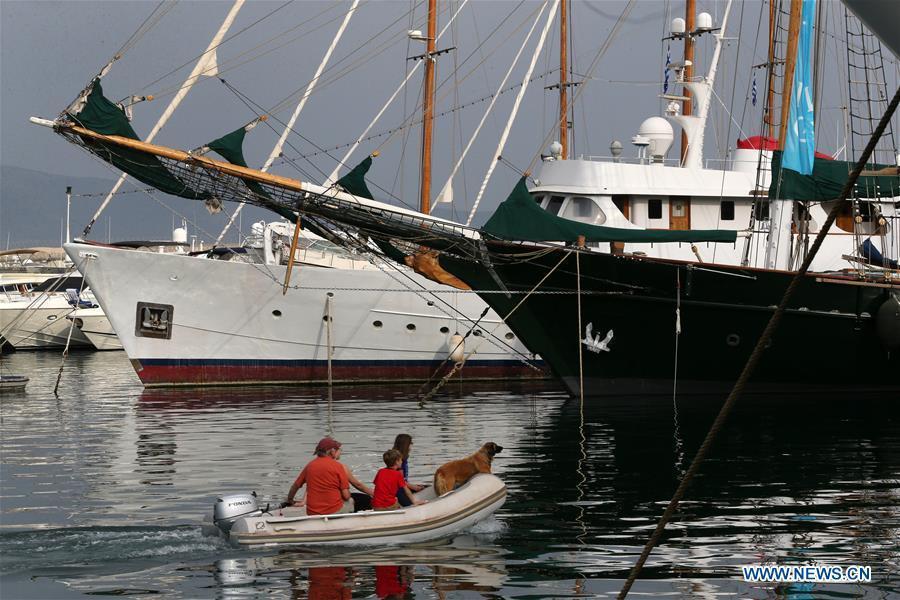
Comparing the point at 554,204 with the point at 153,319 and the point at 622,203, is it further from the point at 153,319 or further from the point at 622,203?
the point at 153,319

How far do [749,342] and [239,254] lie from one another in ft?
52.4

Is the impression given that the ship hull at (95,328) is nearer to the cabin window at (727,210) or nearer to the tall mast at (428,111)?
the tall mast at (428,111)

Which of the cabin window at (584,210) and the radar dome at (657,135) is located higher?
the radar dome at (657,135)

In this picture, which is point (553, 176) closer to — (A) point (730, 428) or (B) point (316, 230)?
(B) point (316, 230)

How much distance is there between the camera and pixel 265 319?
35719 mm

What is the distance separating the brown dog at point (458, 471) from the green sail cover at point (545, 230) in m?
12.4

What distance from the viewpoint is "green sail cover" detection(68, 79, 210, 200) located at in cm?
2591

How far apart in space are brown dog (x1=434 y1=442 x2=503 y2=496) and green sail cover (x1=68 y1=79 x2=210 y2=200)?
44.3ft

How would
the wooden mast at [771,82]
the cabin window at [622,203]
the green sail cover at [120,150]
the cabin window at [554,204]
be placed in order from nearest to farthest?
the green sail cover at [120,150]
the wooden mast at [771,82]
the cabin window at [622,203]
the cabin window at [554,204]

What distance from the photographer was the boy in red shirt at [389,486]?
48.3 ft

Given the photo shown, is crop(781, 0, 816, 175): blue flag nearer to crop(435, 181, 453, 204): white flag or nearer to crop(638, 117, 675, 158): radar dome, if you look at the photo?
crop(638, 117, 675, 158): radar dome

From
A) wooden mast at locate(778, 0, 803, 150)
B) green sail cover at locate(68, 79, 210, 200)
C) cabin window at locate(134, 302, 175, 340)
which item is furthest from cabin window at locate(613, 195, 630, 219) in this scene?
cabin window at locate(134, 302, 175, 340)

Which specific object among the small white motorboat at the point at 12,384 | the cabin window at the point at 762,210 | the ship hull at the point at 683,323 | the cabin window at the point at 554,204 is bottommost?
the small white motorboat at the point at 12,384

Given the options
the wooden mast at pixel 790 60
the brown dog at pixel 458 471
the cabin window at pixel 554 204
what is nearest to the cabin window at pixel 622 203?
the cabin window at pixel 554 204
